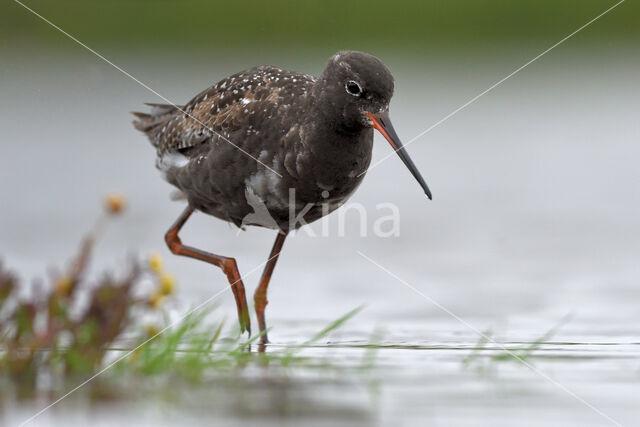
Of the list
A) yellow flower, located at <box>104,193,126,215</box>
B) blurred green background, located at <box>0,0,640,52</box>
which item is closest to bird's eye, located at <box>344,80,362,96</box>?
yellow flower, located at <box>104,193,126,215</box>

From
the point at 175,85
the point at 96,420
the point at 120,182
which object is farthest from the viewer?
the point at 175,85

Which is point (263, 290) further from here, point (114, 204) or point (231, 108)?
point (114, 204)

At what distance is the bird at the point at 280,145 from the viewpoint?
293 inches

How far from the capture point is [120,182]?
515 inches

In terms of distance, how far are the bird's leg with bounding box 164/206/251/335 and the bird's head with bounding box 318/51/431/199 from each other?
1.45m

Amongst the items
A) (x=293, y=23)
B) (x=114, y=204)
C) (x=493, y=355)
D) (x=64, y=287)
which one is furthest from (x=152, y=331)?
(x=293, y=23)

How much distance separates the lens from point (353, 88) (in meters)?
7.42

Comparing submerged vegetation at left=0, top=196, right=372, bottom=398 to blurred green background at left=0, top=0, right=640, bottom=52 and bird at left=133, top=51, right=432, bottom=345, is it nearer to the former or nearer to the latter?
bird at left=133, top=51, right=432, bottom=345

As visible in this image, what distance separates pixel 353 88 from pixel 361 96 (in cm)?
8

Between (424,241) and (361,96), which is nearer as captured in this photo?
(361,96)

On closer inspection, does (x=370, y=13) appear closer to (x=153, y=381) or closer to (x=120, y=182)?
(x=120, y=182)

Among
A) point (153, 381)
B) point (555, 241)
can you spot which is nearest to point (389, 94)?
point (153, 381)

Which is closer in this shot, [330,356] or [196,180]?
[330,356]

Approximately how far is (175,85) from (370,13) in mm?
3978
